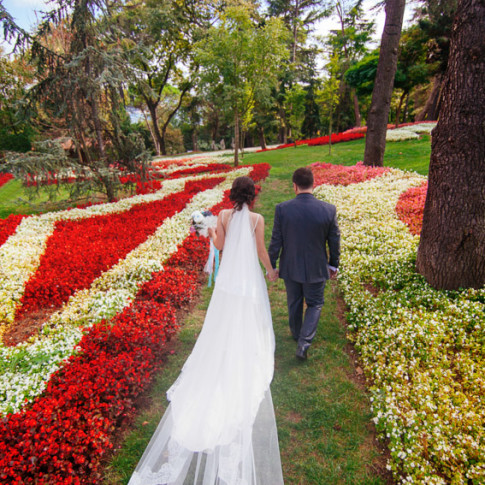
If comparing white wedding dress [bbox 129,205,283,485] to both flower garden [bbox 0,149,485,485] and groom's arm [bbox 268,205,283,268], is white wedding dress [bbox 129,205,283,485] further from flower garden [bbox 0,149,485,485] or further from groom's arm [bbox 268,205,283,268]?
flower garden [bbox 0,149,485,485]

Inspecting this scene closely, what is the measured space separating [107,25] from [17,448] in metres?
13.7

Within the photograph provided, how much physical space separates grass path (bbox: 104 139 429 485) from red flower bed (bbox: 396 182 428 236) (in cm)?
360

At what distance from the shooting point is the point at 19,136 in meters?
28.0

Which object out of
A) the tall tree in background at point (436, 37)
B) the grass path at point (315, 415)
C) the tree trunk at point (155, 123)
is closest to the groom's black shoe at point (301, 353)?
the grass path at point (315, 415)

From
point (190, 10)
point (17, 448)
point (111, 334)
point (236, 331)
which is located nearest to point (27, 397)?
point (17, 448)

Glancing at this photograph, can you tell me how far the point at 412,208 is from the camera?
26.3 ft

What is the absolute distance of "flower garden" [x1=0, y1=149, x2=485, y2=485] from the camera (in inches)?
106

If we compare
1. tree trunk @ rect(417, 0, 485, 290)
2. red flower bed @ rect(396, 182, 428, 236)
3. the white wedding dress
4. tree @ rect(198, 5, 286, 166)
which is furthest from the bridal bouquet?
tree @ rect(198, 5, 286, 166)

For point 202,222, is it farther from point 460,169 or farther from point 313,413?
point 460,169

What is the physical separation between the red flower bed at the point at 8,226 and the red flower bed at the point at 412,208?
11.2 m

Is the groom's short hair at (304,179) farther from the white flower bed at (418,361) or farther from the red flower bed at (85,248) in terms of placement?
the red flower bed at (85,248)

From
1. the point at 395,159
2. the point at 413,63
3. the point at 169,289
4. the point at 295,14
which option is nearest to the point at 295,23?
the point at 295,14

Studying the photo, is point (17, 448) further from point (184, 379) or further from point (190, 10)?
point (190, 10)

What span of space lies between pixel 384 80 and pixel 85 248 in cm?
1194
